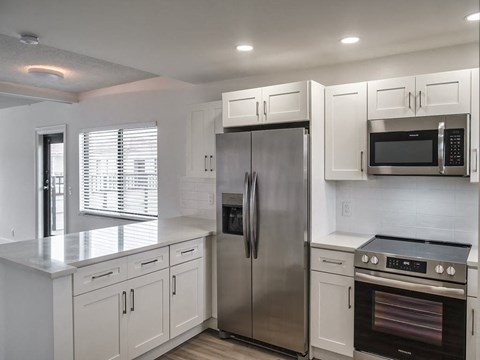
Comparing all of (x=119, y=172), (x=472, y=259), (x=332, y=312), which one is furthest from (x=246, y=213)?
(x=119, y=172)

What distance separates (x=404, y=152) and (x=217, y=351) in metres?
2.16

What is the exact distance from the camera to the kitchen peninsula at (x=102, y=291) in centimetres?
214

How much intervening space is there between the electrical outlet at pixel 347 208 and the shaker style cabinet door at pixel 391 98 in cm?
81

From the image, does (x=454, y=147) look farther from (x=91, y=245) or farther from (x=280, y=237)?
(x=91, y=245)

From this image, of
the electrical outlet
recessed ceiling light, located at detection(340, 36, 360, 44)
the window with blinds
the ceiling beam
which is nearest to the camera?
recessed ceiling light, located at detection(340, 36, 360, 44)

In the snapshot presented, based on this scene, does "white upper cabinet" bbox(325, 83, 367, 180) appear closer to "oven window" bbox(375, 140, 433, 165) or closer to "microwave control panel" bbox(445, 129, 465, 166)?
"oven window" bbox(375, 140, 433, 165)

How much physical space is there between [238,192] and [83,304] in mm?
1425

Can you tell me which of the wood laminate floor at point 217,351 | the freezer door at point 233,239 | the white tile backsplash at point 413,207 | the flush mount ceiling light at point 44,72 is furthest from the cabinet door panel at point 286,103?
the flush mount ceiling light at point 44,72

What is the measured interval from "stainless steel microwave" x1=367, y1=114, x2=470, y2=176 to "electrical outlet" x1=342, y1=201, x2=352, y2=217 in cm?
51

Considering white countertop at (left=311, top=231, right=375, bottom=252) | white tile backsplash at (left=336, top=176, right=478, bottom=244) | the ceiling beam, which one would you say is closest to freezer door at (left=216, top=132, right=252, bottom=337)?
white countertop at (left=311, top=231, right=375, bottom=252)

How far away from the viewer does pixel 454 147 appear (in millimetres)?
2443

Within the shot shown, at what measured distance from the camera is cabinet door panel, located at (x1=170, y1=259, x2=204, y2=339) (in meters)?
2.96

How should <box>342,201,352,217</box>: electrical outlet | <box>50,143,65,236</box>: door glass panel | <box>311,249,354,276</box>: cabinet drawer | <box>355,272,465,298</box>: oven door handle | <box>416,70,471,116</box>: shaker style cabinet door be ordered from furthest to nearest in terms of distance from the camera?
<box>50,143,65,236</box>: door glass panel → <box>342,201,352,217</box>: electrical outlet → <box>311,249,354,276</box>: cabinet drawer → <box>416,70,471,116</box>: shaker style cabinet door → <box>355,272,465,298</box>: oven door handle

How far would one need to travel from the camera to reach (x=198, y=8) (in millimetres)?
2084
